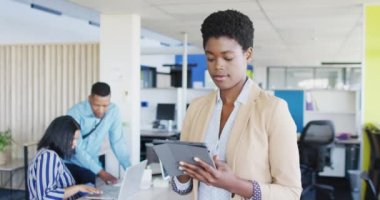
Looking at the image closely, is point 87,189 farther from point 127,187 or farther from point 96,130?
point 96,130

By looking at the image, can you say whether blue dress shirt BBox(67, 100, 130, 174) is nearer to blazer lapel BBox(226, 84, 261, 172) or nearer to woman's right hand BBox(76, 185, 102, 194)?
woman's right hand BBox(76, 185, 102, 194)

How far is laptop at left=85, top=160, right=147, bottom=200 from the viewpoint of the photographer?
2.49 meters

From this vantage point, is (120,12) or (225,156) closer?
(225,156)

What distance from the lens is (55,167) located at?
2.65m

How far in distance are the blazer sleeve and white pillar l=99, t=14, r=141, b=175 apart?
4.08 m

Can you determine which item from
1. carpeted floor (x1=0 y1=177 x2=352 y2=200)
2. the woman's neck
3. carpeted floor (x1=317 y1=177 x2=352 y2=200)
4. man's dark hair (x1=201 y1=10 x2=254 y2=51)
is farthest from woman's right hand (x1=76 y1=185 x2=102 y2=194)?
→ carpeted floor (x1=317 y1=177 x2=352 y2=200)

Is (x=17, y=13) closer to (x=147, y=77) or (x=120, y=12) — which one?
(x=147, y=77)

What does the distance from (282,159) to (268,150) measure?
0.05 meters

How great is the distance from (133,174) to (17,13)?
601 centimetres

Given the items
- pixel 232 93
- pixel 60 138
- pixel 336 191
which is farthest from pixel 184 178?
pixel 336 191

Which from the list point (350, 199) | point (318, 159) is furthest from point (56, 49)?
point (350, 199)

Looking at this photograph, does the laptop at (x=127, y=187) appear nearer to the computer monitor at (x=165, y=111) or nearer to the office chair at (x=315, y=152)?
the office chair at (x=315, y=152)

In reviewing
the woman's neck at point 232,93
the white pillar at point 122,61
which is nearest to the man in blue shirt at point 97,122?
the white pillar at point 122,61

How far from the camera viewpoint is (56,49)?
5.91 m
